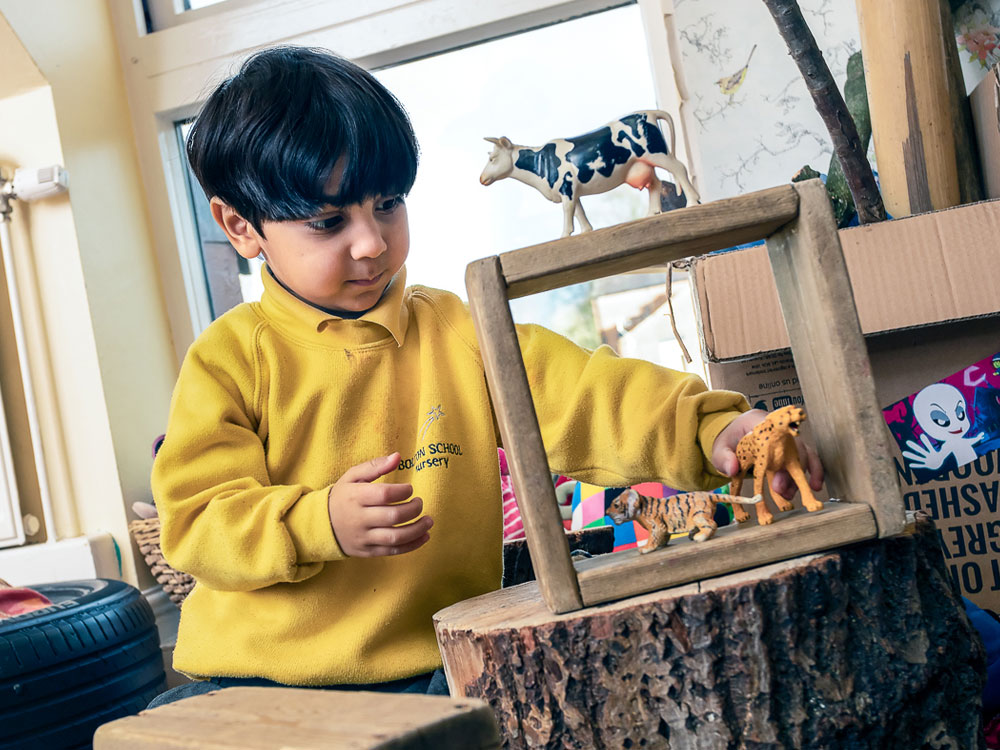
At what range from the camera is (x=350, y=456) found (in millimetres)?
894

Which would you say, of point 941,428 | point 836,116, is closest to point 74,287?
point 836,116

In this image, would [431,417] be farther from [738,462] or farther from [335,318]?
[738,462]

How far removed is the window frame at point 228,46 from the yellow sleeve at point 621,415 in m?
0.82

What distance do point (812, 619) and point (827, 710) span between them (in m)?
0.06

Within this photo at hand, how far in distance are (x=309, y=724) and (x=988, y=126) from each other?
3.80 ft

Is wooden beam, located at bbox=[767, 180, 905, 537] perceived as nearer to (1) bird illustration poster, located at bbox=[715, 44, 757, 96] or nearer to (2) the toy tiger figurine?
(2) the toy tiger figurine

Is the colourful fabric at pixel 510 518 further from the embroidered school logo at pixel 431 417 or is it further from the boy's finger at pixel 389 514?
the boy's finger at pixel 389 514

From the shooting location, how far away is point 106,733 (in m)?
0.43

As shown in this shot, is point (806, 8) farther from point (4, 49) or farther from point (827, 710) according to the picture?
point (4, 49)

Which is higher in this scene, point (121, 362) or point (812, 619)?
point (121, 362)

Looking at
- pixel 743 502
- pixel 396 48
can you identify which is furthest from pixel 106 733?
pixel 396 48

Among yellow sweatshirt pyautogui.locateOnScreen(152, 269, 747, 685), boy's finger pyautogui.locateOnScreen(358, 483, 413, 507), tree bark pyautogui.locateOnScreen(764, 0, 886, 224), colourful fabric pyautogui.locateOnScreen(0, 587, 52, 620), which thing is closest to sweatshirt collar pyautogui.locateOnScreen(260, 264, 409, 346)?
yellow sweatshirt pyautogui.locateOnScreen(152, 269, 747, 685)

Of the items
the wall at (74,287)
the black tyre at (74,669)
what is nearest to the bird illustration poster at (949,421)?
the black tyre at (74,669)

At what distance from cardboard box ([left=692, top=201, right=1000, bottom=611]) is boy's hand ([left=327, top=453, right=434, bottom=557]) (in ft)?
1.68
